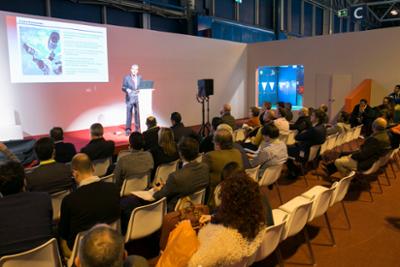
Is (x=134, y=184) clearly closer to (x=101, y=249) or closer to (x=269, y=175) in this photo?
A: (x=269, y=175)

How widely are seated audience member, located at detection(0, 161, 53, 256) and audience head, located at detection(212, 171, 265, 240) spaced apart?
111 centimetres

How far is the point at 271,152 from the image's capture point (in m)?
3.96

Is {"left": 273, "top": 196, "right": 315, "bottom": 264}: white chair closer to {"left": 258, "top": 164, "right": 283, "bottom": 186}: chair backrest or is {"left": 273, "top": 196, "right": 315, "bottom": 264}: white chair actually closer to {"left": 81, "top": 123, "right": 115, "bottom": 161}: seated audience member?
{"left": 258, "top": 164, "right": 283, "bottom": 186}: chair backrest

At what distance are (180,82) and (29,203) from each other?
8.92 metres

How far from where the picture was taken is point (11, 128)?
674 centimetres

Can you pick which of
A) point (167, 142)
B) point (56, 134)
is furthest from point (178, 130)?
point (56, 134)

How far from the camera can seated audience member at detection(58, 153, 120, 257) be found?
2.15m

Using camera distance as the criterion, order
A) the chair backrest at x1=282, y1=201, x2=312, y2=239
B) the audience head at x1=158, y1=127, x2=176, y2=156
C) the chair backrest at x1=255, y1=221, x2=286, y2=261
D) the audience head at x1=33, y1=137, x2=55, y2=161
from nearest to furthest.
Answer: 1. the chair backrest at x1=255, y1=221, x2=286, y2=261
2. the chair backrest at x1=282, y1=201, x2=312, y2=239
3. the audience head at x1=33, y1=137, x2=55, y2=161
4. the audience head at x1=158, y1=127, x2=176, y2=156

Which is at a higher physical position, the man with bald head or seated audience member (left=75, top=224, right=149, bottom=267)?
seated audience member (left=75, top=224, right=149, bottom=267)

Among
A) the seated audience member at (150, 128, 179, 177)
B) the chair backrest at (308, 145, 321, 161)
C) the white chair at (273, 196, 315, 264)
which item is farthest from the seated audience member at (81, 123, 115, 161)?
the chair backrest at (308, 145, 321, 161)

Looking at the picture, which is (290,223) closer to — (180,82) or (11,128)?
(11,128)

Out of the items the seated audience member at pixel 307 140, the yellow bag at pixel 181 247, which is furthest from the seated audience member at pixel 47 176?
the seated audience member at pixel 307 140

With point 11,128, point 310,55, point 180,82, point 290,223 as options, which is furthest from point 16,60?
point 310,55

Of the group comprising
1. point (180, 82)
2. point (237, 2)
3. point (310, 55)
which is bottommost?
point (180, 82)
